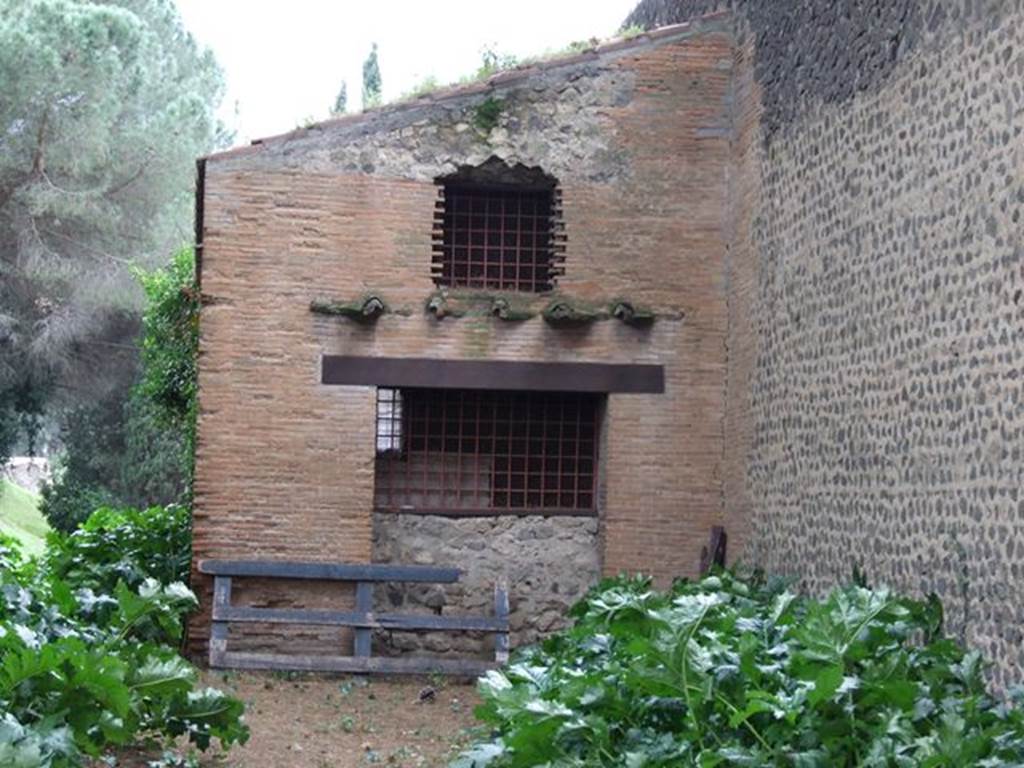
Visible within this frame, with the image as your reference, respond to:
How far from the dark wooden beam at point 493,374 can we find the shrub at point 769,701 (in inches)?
193

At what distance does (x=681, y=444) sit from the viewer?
45.0ft

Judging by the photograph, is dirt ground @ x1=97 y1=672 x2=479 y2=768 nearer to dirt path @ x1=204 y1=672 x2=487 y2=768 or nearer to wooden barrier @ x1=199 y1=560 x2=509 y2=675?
dirt path @ x1=204 y1=672 x2=487 y2=768

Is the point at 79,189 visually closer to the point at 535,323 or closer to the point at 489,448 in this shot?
the point at 489,448

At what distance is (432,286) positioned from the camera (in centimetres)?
1355

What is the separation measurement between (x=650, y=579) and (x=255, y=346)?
3.92 m

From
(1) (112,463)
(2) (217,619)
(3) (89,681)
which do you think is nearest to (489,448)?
(2) (217,619)

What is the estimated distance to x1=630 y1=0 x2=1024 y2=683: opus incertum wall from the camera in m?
8.58

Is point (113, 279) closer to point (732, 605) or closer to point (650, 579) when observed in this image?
point (650, 579)

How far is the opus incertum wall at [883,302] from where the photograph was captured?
8.58 m

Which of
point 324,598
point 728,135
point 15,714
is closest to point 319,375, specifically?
point 324,598

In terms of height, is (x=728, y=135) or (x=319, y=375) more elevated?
(x=728, y=135)

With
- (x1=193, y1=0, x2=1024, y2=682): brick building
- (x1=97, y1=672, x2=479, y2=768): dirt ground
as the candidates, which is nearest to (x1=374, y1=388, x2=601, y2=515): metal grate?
(x1=193, y1=0, x2=1024, y2=682): brick building

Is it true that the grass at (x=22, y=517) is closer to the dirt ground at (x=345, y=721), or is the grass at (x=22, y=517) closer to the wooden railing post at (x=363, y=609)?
the wooden railing post at (x=363, y=609)

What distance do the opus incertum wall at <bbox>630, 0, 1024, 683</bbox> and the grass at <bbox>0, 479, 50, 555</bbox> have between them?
2147 centimetres
